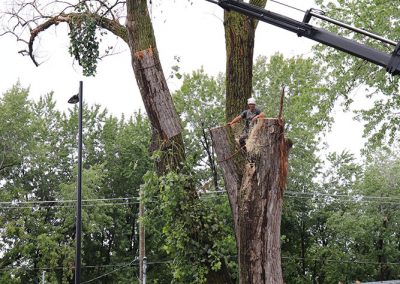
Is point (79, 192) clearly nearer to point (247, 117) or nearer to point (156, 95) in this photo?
point (156, 95)

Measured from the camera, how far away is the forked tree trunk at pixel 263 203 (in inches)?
279

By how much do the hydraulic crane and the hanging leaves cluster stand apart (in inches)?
123

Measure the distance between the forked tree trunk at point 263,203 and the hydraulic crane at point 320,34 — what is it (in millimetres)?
1183

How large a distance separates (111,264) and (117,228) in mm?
2003

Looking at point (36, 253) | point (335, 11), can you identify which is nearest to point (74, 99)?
point (335, 11)

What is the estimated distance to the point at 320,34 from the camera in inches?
294

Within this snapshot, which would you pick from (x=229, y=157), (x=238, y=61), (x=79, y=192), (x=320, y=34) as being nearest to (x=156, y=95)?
(x=238, y=61)

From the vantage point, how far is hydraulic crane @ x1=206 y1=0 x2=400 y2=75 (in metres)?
7.00

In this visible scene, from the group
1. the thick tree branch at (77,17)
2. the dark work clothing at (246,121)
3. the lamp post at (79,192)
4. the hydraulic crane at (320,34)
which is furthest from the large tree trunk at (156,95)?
the lamp post at (79,192)

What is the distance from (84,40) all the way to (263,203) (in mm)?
4910

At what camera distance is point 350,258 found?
34594mm

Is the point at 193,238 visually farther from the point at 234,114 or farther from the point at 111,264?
the point at 111,264

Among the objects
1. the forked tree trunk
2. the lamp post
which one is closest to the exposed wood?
the forked tree trunk

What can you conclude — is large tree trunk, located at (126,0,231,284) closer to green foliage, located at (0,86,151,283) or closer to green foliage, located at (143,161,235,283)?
green foliage, located at (143,161,235,283)
